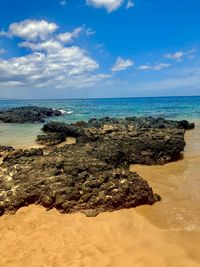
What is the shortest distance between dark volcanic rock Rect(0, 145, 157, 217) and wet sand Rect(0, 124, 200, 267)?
28cm

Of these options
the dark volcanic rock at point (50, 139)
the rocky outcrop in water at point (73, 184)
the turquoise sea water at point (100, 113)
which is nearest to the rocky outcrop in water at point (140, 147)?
the rocky outcrop in water at point (73, 184)

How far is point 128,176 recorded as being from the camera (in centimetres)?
883

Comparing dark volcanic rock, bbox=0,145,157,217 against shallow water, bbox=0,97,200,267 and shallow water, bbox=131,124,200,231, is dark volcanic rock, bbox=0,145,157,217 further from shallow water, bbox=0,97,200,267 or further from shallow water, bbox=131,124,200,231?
shallow water, bbox=131,124,200,231

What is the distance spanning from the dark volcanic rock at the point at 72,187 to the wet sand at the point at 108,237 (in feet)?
0.90

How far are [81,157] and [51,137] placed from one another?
9.06m

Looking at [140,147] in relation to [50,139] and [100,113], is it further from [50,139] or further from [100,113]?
[100,113]

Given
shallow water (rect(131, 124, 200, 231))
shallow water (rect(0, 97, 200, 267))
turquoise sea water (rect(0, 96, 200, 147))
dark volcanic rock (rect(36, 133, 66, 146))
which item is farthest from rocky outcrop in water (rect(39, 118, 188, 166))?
turquoise sea water (rect(0, 96, 200, 147))

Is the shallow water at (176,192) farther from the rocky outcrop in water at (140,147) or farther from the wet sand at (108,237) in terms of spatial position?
the rocky outcrop in water at (140,147)

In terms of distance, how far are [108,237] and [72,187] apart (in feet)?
6.62

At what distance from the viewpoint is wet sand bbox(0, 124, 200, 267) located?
19.6 feet

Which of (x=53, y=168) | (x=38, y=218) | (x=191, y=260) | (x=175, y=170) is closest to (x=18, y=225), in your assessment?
(x=38, y=218)

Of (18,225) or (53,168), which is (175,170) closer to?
(53,168)

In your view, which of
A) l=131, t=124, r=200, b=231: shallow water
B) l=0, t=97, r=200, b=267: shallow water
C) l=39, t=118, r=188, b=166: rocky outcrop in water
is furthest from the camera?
l=39, t=118, r=188, b=166: rocky outcrop in water

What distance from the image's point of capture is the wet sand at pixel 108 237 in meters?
5.98
